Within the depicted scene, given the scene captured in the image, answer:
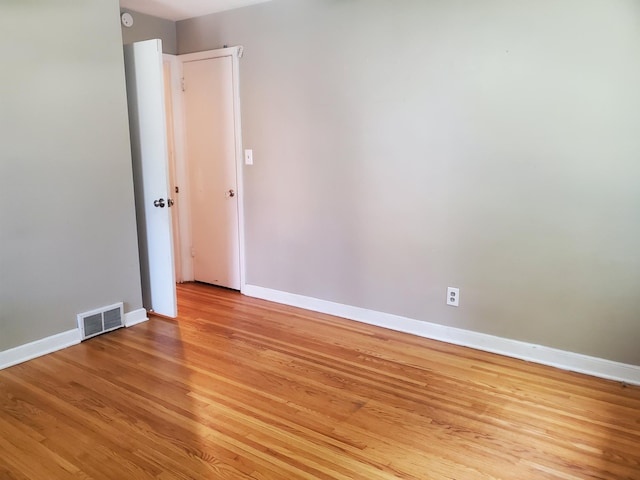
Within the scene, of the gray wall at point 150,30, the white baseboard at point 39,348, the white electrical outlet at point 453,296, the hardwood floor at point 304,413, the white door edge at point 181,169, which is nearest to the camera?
the hardwood floor at point 304,413

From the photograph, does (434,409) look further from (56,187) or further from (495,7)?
(56,187)

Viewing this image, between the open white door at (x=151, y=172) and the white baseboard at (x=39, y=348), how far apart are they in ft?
2.28

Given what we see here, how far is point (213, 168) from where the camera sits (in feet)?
14.7

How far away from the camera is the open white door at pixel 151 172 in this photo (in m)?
3.47

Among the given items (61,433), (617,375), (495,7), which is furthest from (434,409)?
(495,7)

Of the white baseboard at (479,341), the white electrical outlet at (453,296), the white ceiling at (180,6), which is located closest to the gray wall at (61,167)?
the white ceiling at (180,6)

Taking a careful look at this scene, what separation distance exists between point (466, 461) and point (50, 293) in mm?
2739

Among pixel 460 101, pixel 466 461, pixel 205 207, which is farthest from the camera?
pixel 205 207

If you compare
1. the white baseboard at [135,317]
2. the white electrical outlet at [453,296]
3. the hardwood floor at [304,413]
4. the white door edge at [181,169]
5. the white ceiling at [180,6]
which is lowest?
the hardwood floor at [304,413]

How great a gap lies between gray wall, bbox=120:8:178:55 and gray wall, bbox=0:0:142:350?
0.65 meters

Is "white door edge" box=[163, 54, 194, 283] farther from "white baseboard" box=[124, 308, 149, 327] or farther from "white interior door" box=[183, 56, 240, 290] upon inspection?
"white baseboard" box=[124, 308, 149, 327]

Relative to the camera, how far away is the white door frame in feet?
13.5

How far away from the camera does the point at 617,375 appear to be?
2785 mm

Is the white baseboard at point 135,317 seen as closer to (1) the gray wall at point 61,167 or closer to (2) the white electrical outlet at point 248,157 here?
(1) the gray wall at point 61,167
